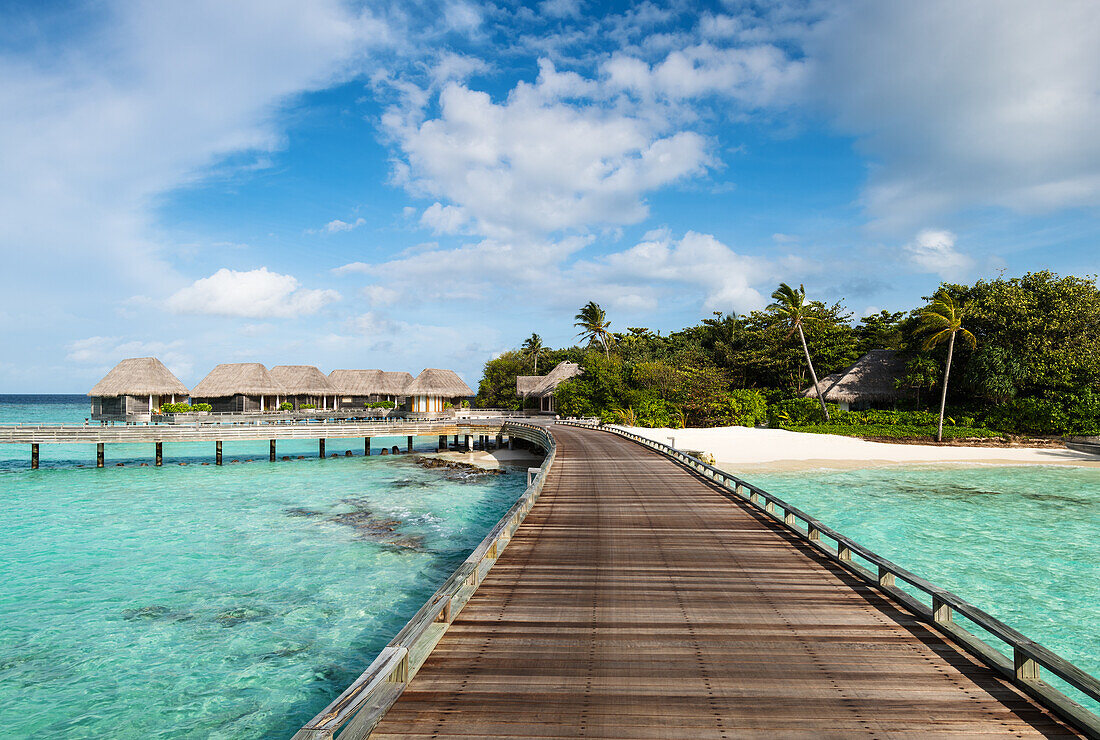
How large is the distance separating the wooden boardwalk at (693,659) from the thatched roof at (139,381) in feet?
170

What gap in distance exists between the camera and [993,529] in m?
17.1

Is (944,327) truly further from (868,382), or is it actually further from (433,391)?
(433,391)

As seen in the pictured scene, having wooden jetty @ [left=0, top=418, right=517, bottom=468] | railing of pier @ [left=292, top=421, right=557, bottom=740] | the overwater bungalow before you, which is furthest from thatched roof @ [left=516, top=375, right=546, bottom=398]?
railing of pier @ [left=292, top=421, right=557, bottom=740]

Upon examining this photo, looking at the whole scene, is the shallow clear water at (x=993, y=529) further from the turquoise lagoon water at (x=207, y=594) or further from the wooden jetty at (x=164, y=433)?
the wooden jetty at (x=164, y=433)

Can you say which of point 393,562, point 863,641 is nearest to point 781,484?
point 393,562

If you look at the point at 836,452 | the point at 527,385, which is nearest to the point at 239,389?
the point at 527,385

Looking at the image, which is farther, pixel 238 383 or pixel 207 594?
pixel 238 383

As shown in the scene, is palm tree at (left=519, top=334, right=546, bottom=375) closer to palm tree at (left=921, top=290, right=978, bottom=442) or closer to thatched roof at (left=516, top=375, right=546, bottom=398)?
thatched roof at (left=516, top=375, right=546, bottom=398)

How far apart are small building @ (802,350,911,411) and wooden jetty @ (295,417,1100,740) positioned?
1338 inches

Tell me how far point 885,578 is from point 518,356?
67.5 meters

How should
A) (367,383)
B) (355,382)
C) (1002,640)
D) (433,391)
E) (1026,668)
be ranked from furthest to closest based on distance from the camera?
(355,382), (367,383), (433,391), (1002,640), (1026,668)

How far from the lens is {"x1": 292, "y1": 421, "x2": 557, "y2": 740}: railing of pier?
148 inches

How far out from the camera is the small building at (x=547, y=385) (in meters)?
52.1

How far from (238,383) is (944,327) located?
5959 centimetres
